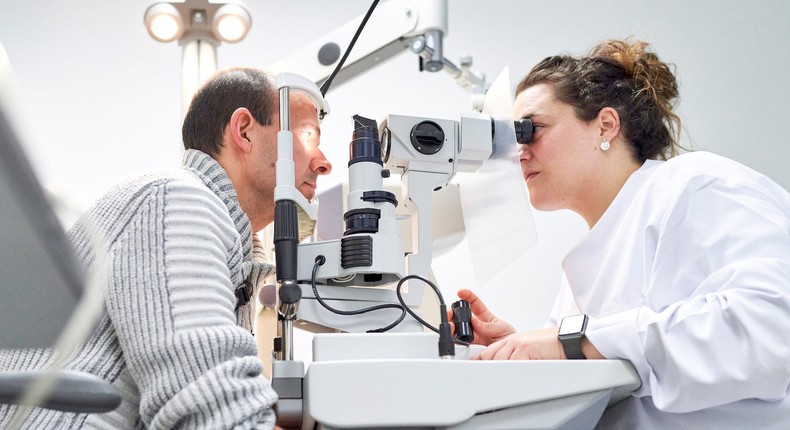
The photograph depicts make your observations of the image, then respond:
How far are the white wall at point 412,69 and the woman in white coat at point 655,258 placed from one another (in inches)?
34.7

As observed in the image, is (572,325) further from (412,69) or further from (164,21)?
(412,69)

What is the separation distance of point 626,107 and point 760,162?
948 mm

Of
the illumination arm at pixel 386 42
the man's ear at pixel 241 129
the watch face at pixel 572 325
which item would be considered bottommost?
the watch face at pixel 572 325

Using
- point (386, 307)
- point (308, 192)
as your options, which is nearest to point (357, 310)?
point (386, 307)

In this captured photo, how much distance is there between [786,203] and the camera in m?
1.30

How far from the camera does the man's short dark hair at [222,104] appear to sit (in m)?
1.46

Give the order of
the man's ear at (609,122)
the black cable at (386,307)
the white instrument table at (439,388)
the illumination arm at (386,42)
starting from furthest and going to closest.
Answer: the illumination arm at (386,42) → the man's ear at (609,122) → the black cable at (386,307) → the white instrument table at (439,388)

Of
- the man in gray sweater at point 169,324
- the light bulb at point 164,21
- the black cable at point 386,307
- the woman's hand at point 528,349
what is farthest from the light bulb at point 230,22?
the woman's hand at point 528,349

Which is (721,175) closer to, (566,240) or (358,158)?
(358,158)

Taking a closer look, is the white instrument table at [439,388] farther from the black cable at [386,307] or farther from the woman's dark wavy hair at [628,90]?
the woman's dark wavy hair at [628,90]

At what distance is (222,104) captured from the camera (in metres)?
1.48

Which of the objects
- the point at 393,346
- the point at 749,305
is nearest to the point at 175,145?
the point at 393,346

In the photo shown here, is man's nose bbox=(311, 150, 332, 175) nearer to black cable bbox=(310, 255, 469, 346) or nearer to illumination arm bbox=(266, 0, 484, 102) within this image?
black cable bbox=(310, 255, 469, 346)

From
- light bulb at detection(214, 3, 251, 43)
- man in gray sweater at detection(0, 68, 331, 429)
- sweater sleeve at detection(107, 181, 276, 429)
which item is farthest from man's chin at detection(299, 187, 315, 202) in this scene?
light bulb at detection(214, 3, 251, 43)
